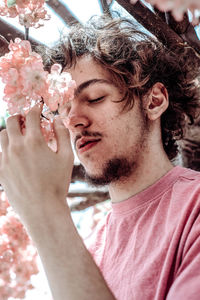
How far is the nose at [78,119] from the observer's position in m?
1.35

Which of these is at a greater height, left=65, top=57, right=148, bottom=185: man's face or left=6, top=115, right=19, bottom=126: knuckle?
left=6, top=115, right=19, bottom=126: knuckle

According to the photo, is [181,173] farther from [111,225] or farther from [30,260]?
[30,260]

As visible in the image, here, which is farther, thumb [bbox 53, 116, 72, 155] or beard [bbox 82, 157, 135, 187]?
beard [bbox 82, 157, 135, 187]

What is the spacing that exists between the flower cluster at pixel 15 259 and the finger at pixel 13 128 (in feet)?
4.29

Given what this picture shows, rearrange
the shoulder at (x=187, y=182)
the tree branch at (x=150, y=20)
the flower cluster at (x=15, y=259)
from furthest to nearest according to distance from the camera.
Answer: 1. the flower cluster at (x=15, y=259)
2. the tree branch at (x=150, y=20)
3. the shoulder at (x=187, y=182)

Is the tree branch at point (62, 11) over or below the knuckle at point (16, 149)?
over

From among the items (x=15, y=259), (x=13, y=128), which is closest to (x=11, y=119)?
(x=13, y=128)

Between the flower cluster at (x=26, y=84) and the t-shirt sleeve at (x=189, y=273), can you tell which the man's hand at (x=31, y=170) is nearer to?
the flower cluster at (x=26, y=84)

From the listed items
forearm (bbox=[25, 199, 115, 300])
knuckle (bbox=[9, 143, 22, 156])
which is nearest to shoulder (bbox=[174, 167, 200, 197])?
forearm (bbox=[25, 199, 115, 300])

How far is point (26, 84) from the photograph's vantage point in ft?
3.23

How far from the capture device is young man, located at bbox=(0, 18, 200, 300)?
848mm

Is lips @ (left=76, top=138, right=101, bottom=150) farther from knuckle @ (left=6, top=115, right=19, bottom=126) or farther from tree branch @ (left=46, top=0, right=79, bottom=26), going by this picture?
tree branch @ (left=46, top=0, right=79, bottom=26)

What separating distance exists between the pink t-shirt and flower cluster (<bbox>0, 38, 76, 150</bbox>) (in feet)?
1.38

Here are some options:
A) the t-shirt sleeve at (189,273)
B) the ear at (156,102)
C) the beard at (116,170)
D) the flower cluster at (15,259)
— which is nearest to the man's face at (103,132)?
the beard at (116,170)
